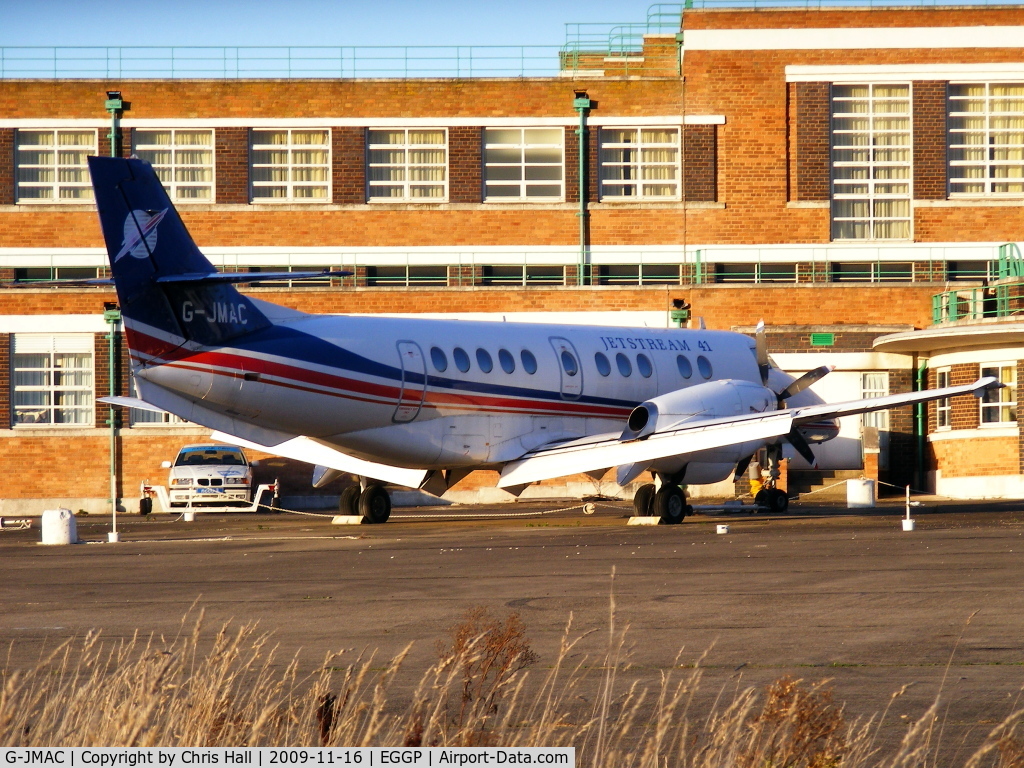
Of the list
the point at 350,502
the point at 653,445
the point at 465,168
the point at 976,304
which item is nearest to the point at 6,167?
the point at 465,168

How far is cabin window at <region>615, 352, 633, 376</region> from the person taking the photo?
28719 millimetres

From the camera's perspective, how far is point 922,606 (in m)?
13.2

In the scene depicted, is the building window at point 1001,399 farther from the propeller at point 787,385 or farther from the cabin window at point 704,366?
the cabin window at point 704,366

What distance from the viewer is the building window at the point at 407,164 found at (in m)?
46.1

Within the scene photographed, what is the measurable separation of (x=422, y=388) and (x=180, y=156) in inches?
954

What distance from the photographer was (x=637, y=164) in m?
46.5

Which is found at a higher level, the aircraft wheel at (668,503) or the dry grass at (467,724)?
the dry grass at (467,724)

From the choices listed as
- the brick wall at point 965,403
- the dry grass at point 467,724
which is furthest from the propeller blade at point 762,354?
the dry grass at point 467,724

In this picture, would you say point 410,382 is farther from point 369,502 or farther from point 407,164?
point 407,164

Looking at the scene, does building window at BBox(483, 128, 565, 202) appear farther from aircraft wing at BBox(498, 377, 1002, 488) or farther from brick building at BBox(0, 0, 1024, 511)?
aircraft wing at BBox(498, 377, 1002, 488)

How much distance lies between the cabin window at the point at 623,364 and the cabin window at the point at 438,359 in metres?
4.76

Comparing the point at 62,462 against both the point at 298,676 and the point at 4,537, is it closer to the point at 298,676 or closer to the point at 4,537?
the point at 4,537

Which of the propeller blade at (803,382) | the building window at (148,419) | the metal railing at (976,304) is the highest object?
the metal railing at (976,304)

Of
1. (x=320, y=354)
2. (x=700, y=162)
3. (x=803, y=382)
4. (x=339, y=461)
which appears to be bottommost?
(x=339, y=461)
